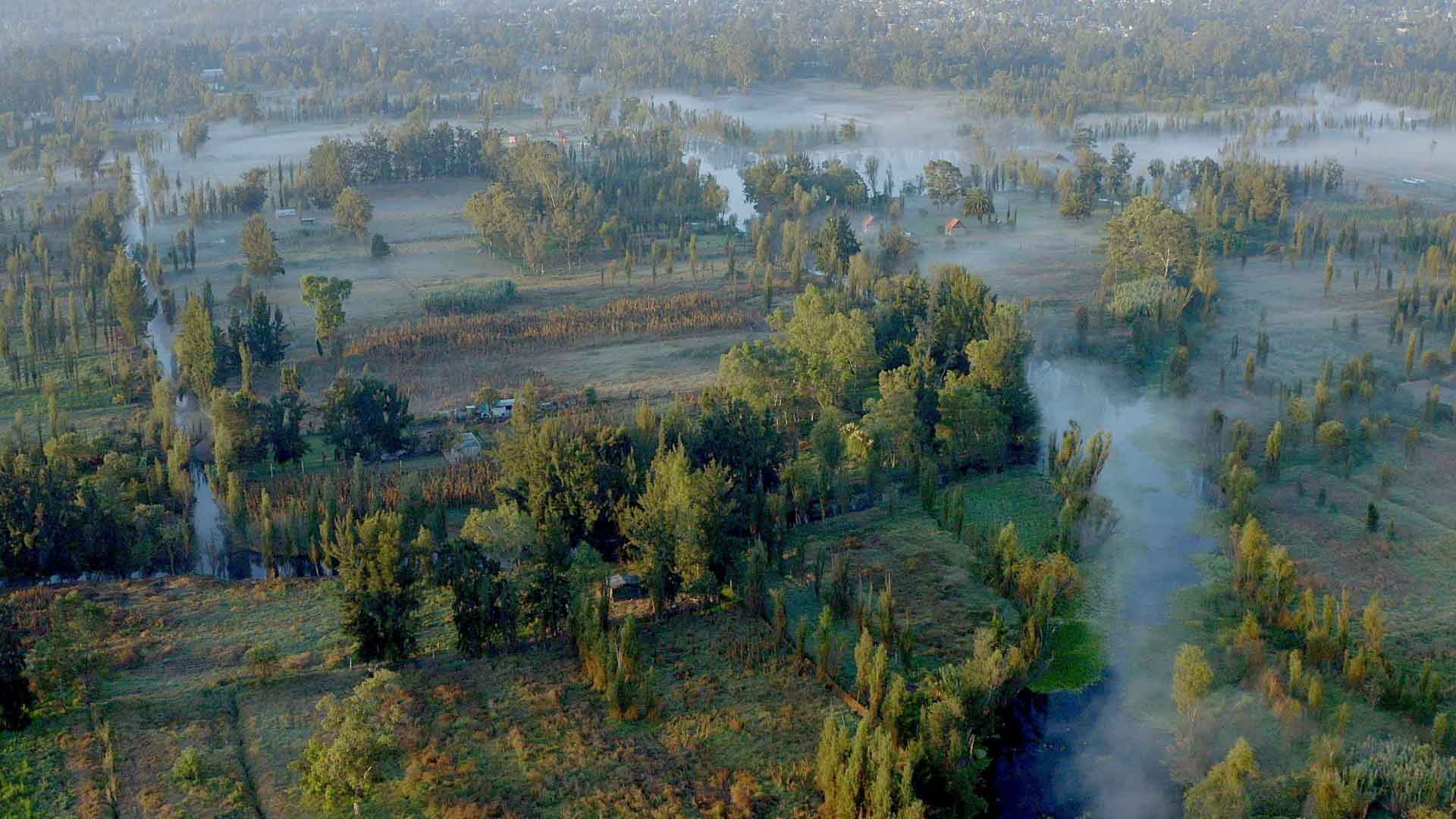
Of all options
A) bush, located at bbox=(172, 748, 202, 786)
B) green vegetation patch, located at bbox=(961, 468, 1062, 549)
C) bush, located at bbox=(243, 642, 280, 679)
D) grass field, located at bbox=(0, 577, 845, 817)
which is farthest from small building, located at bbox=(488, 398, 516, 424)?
bush, located at bbox=(172, 748, 202, 786)

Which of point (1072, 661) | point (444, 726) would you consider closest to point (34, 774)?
point (444, 726)

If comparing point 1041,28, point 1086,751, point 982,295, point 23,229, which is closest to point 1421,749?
point 1086,751

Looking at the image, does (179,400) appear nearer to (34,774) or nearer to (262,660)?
(262,660)

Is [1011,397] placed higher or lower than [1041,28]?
lower

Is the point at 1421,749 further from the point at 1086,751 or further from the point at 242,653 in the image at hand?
the point at 242,653

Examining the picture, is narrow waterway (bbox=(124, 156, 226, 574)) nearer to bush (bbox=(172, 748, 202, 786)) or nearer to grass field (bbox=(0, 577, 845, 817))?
grass field (bbox=(0, 577, 845, 817))

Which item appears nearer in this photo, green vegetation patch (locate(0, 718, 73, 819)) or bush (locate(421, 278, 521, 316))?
green vegetation patch (locate(0, 718, 73, 819))

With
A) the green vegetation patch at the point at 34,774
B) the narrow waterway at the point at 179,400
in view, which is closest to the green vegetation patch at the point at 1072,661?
the green vegetation patch at the point at 34,774
